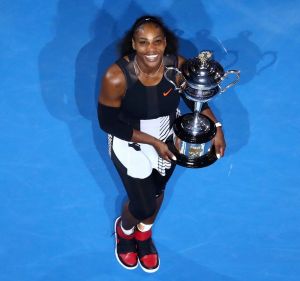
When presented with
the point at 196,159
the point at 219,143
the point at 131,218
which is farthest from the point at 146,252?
the point at 219,143

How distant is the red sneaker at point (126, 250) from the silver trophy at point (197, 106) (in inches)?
32.4

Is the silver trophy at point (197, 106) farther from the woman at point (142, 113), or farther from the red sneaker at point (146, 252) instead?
the red sneaker at point (146, 252)

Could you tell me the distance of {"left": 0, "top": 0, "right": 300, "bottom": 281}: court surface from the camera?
3664 mm

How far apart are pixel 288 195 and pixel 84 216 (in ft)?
5.16

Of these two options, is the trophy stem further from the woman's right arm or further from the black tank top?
the woman's right arm

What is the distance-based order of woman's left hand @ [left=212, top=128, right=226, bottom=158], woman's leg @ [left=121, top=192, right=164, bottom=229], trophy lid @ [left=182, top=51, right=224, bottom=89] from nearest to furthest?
trophy lid @ [left=182, top=51, right=224, bottom=89] → woman's left hand @ [left=212, top=128, right=226, bottom=158] → woman's leg @ [left=121, top=192, right=164, bottom=229]

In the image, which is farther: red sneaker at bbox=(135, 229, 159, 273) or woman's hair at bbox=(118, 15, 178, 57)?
red sneaker at bbox=(135, 229, 159, 273)

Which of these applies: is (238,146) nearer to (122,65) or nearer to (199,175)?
(199,175)

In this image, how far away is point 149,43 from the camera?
2809mm

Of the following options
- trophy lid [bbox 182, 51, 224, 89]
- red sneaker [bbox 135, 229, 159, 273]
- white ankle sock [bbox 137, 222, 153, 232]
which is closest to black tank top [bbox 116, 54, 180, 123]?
trophy lid [bbox 182, 51, 224, 89]

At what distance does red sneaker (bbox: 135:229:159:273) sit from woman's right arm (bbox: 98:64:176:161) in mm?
777

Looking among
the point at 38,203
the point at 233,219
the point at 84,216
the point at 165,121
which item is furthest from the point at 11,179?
the point at 233,219

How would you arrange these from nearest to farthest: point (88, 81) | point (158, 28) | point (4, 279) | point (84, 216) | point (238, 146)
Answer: point (158, 28)
point (4, 279)
point (84, 216)
point (238, 146)
point (88, 81)

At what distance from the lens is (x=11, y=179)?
3.90 meters
